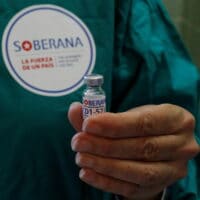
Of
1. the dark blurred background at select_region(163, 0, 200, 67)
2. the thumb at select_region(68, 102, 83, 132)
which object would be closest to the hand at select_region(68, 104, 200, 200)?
the thumb at select_region(68, 102, 83, 132)

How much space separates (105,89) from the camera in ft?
1.90

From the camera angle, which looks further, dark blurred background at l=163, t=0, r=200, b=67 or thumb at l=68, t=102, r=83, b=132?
dark blurred background at l=163, t=0, r=200, b=67

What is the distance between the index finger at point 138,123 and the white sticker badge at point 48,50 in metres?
0.15

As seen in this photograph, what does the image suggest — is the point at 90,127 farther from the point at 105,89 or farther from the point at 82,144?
the point at 105,89

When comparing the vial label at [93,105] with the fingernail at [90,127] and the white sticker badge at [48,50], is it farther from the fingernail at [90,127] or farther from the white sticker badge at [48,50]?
the white sticker badge at [48,50]

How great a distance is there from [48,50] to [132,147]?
198mm

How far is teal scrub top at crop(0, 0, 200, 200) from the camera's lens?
56 cm

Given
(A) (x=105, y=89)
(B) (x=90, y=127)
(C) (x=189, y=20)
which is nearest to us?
(B) (x=90, y=127)

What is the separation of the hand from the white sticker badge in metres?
0.12

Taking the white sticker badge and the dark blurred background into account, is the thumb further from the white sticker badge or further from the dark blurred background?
the dark blurred background

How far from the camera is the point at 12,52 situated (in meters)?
0.57

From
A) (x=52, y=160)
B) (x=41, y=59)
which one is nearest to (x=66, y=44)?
(x=41, y=59)

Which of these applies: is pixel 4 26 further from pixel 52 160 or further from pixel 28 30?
pixel 52 160

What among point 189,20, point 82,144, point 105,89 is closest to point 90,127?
point 82,144
